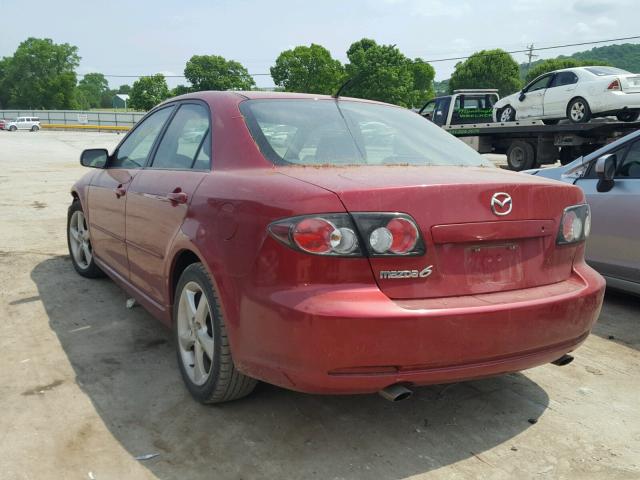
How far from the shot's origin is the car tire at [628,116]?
12727 millimetres

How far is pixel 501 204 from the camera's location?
2.49 m

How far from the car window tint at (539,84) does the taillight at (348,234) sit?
46.5 ft

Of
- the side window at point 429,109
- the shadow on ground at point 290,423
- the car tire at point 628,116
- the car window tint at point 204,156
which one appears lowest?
the shadow on ground at point 290,423

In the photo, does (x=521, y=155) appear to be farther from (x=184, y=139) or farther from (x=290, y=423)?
(x=290, y=423)

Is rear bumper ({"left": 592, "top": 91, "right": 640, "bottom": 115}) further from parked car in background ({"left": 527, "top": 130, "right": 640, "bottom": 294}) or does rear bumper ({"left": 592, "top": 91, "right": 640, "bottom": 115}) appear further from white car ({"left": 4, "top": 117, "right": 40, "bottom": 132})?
white car ({"left": 4, "top": 117, "right": 40, "bottom": 132})

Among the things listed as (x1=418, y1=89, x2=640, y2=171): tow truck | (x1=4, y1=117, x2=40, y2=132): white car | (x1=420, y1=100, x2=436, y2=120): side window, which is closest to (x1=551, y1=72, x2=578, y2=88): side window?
(x1=418, y1=89, x2=640, y2=171): tow truck

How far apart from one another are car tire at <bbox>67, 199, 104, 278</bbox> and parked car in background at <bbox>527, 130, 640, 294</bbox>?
411 centimetres

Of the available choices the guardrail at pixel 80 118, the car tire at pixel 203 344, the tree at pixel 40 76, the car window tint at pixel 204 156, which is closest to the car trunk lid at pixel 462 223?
the car window tint at pixel 204 156

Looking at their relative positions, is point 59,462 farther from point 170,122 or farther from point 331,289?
point 170,122

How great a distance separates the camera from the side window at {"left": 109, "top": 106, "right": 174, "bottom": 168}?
397 cm

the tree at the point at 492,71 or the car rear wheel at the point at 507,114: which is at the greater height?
the tree at the point at 492,71

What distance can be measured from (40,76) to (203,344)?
121 m

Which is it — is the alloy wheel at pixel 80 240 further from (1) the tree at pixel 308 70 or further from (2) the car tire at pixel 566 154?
(1) the tree at pixel 308 70

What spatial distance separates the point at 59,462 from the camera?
97.3 inches
